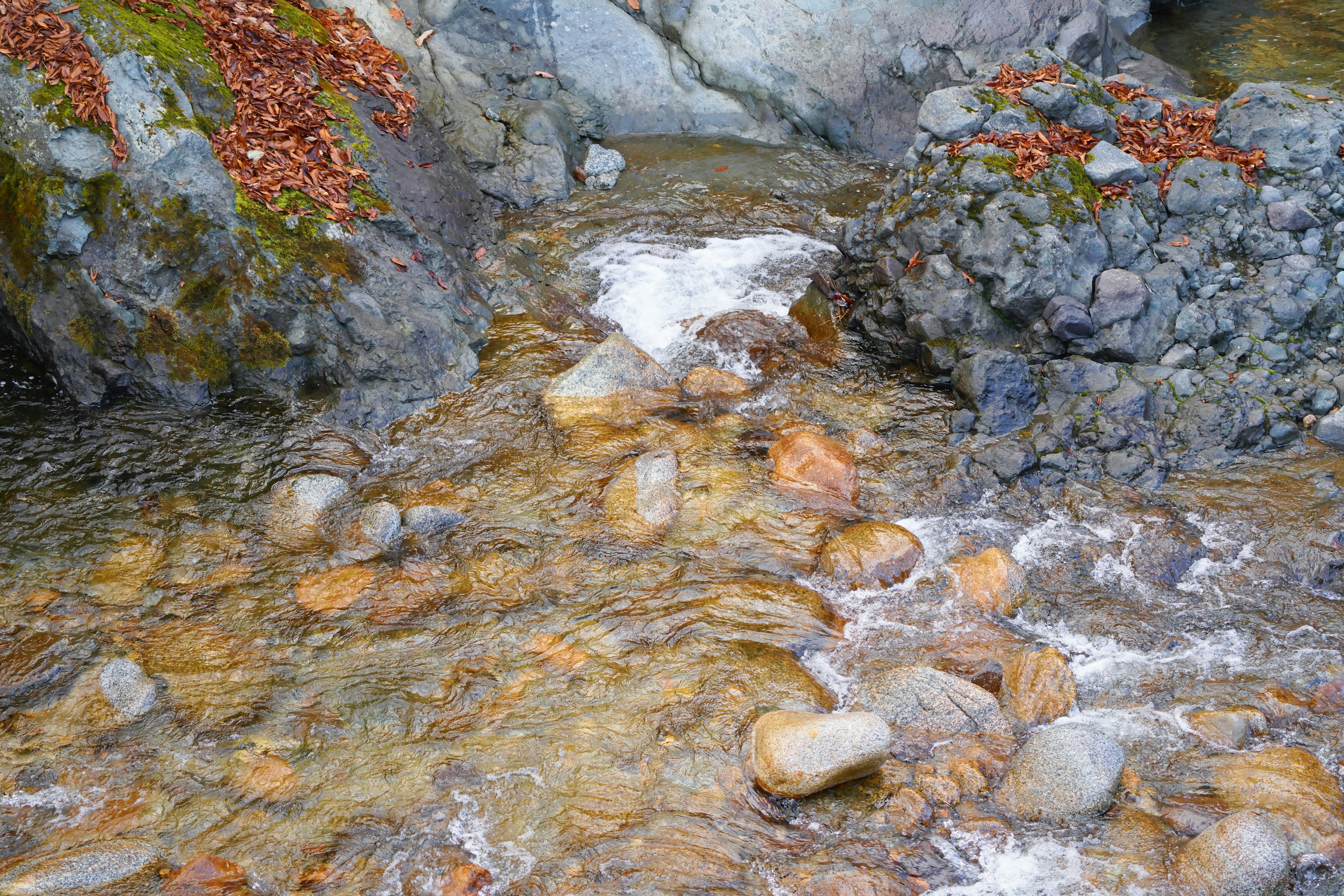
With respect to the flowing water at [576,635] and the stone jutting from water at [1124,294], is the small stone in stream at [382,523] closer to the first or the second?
the flowing water at [576,635]

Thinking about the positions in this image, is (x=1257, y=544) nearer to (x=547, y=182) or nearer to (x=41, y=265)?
(x=547, y=182)

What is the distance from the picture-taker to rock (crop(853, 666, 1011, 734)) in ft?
15.1

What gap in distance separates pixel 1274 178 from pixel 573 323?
5.82 metres

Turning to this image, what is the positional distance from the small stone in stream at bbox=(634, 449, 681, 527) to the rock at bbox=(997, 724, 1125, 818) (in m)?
2.66

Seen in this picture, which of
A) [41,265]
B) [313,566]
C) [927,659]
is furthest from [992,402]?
[41,265]

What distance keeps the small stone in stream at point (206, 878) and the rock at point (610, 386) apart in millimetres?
3718

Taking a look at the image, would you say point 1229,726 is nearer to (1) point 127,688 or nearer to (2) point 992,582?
(2) point 992,582

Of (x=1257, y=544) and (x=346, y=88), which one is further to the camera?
(x=346, y=88)

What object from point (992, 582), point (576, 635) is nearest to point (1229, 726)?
point (992, 582)

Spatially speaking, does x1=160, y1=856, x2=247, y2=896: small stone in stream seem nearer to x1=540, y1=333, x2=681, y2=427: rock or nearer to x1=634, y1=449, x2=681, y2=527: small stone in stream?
x1=634, y1=449, x2=681, y2=527: small stone in stream

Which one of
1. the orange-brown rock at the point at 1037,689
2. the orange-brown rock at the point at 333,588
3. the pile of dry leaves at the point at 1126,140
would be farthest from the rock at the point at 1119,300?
the orange-brown rock at the point at 333,588

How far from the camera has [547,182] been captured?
380 inches

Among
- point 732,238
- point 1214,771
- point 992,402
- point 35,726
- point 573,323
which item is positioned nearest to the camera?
point 1214,771

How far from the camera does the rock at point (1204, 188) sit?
269 inches
